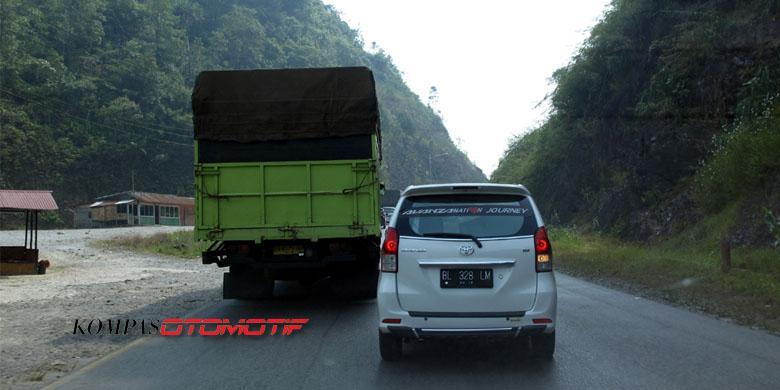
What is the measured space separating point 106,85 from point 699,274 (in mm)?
70721

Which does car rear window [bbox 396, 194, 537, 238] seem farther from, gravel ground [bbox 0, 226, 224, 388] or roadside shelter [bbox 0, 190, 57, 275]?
roadside shelter [bbox 0, 190, 57, 275]

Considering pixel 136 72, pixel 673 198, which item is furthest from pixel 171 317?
pixel 136 72

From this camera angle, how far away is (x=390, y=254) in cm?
Answer: 664

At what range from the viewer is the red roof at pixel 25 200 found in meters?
18.0

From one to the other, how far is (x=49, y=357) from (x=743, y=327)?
28.0 ft

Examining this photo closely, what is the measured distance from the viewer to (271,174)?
10.7 metres

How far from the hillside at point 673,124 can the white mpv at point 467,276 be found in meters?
13.0

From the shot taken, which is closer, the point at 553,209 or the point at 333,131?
the point at 333,131

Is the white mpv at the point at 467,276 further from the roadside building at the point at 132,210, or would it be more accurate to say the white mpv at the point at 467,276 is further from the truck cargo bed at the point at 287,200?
the roadside building at the point at 132,210

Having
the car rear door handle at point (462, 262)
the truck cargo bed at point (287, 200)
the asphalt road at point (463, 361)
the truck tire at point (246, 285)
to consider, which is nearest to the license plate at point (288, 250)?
the truck cargo bed at point (287, 200)

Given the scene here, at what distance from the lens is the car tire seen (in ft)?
22.3

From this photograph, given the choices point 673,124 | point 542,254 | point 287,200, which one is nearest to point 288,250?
point 287,200

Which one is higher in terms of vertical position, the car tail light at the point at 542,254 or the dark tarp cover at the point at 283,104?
the dark tarp cover at the point at 283,104

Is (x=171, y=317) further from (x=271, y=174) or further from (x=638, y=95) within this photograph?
(x=638, y=95)
